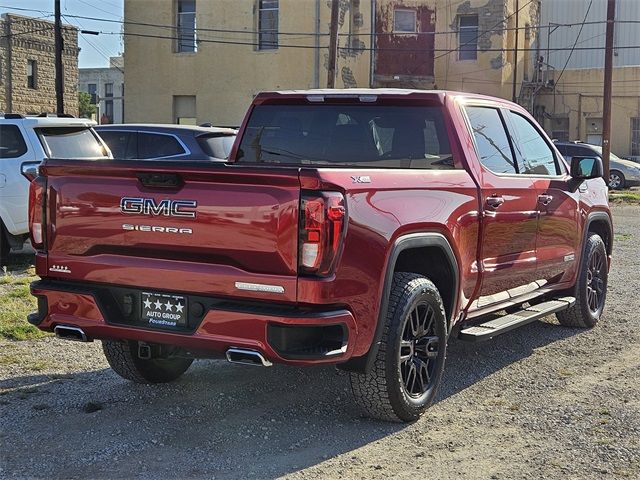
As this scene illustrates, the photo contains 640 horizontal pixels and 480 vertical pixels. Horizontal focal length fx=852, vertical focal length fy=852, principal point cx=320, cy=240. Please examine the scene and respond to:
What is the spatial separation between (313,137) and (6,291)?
14.0 feet

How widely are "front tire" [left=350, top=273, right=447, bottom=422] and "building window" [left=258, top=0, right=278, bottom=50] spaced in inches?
1181

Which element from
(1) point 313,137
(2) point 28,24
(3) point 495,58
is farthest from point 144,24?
(1) point 313,137

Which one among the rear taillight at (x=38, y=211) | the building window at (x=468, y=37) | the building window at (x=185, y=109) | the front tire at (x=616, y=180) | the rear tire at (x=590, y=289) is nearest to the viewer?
the rear taillight at (x=38, y=211)

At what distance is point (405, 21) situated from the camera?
34219 mm

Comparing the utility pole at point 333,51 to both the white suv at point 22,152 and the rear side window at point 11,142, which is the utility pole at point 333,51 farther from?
the rear side window at point 11,142

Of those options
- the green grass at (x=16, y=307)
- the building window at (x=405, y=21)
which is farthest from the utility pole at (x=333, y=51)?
the green grass at (x=16, y=307)

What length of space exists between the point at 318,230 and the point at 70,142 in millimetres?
6937

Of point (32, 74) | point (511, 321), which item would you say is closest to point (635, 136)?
point (32, 74)

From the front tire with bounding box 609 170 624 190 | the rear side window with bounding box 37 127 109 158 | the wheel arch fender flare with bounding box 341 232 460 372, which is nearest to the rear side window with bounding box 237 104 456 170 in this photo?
the wheel arch fender flare with bounding box 341 232 460 372

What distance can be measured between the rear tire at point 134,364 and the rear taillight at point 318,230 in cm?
176

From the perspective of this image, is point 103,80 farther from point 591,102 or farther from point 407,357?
point 407,357

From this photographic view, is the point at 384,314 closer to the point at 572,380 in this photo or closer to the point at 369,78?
the point at 572,380

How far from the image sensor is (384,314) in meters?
4.57

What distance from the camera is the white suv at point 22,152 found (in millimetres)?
10008
